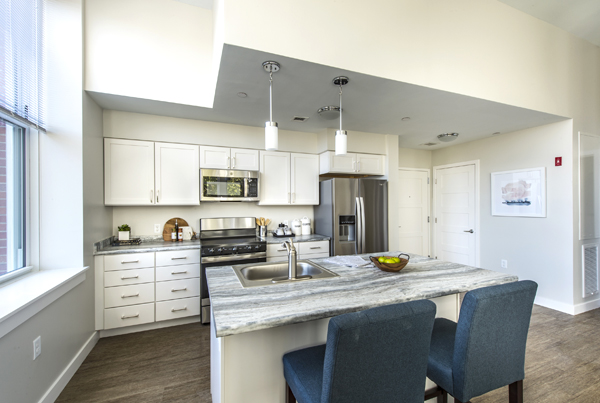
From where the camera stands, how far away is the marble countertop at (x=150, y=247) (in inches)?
105

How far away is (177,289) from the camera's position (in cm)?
294

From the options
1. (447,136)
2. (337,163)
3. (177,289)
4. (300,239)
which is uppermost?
(447,136)

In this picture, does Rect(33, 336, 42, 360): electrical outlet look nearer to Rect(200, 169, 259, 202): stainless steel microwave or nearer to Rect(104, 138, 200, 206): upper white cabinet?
Rect(104, 138, 200, 206): upper white cabinet

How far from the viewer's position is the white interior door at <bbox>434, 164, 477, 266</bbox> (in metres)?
4.48

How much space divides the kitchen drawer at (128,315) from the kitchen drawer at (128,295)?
5 cm

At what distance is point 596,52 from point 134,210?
6377mm

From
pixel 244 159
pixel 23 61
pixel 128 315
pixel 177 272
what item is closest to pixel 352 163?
pixel 244 159

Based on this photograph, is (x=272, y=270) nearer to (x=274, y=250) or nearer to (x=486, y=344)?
(x=486, y=344)

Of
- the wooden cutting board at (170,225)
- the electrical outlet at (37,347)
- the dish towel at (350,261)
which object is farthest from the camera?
the wooden cutting board at (170,225)

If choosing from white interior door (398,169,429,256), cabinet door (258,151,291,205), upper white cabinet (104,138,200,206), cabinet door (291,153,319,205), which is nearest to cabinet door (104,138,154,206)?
upper white cabinet (104,138,200,206)

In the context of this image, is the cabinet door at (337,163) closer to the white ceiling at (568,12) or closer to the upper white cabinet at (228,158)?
the upper white cabinet at (228,158)

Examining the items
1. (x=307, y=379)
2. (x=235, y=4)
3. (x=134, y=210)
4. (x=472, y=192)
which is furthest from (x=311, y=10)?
(x=472, y=192)

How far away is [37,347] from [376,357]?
6.92 ft

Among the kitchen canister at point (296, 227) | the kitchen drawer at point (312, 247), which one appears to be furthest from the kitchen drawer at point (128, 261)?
the kitchen canister at point (296, 227)
